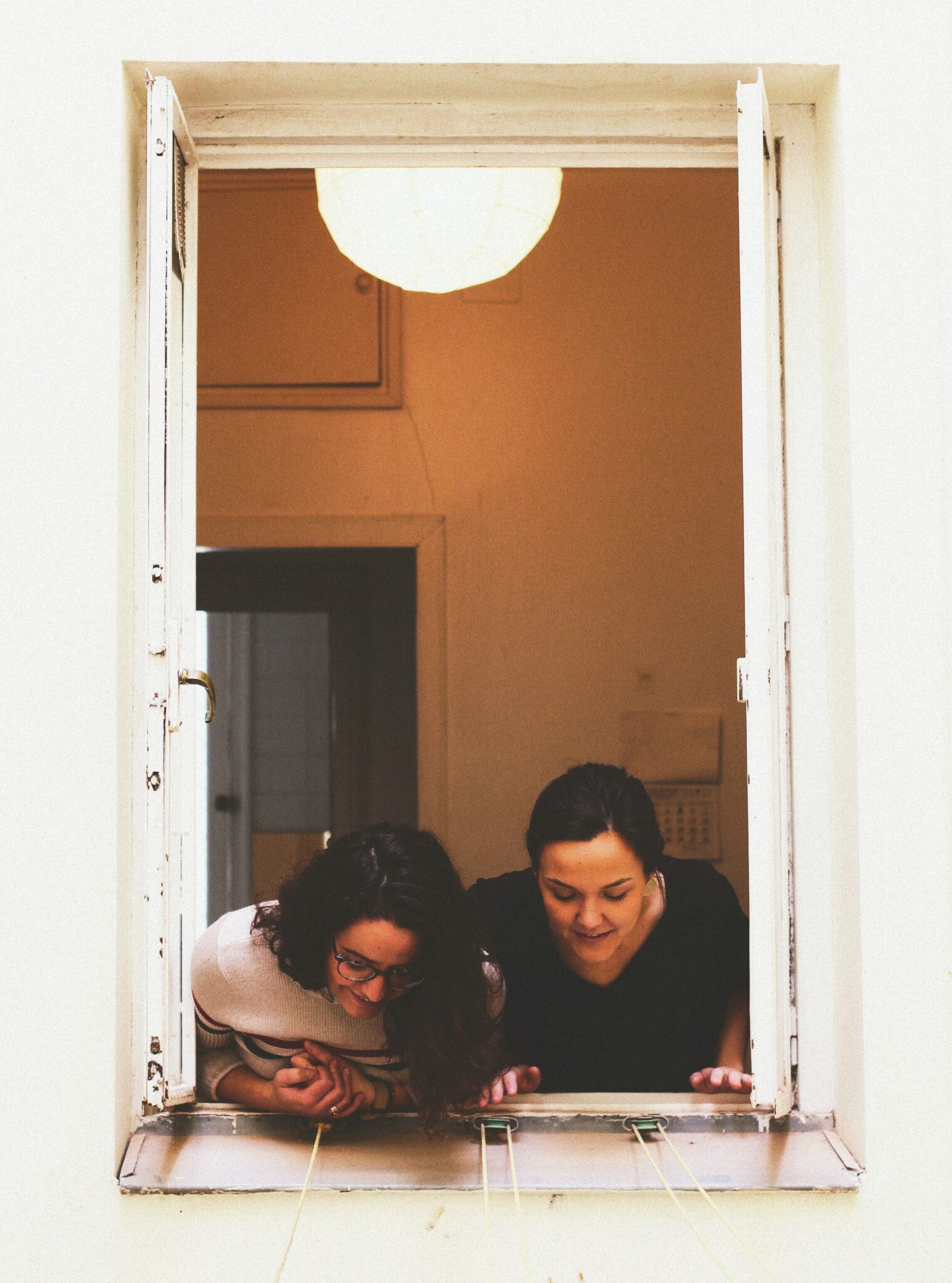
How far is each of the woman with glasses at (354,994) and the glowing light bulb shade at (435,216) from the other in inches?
43.0

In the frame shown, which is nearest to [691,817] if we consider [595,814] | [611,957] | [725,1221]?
[611,957]

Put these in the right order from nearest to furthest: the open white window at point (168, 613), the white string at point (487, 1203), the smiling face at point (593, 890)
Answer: the white string at point (487, 1203) → the open white window at point (168, 613) → the smiling face at point (593, 890)

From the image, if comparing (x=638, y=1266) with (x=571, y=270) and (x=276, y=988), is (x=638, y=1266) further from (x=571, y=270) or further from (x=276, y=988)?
(x=571, y=270)

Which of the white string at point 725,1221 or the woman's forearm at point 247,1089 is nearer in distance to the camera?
the white string at point 725,1221

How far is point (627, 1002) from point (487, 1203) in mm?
631

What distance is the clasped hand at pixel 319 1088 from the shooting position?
68.4 inches

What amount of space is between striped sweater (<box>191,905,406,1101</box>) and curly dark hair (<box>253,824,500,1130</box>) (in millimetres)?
40

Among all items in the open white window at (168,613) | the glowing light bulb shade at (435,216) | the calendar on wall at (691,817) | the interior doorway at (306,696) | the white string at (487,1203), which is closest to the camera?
the white string at (487,1203)

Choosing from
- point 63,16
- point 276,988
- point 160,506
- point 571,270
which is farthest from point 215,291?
point 276,988

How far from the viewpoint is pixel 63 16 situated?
5.65ft

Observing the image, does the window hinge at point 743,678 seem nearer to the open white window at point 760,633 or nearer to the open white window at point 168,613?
the open white window at point 760,633

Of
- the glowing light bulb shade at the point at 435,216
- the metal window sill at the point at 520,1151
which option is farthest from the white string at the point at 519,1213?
the glowing light bulb shade at the point at 435,216

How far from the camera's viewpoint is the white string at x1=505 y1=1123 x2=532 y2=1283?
1.59m

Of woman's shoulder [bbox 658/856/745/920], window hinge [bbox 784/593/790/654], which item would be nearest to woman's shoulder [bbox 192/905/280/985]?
woman's shoulder [bbox 658/856/745/920]
